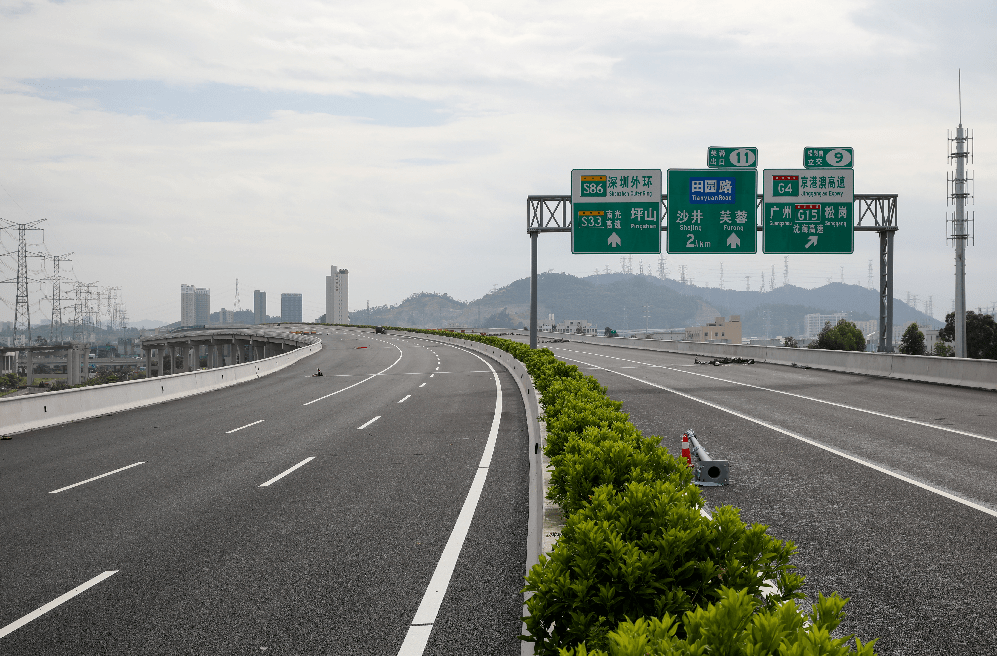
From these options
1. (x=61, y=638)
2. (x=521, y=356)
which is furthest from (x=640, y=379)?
(x=61, y=638)

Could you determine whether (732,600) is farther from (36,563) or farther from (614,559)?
(36,563)

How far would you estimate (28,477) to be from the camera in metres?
11.1

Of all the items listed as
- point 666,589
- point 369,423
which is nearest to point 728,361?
point 369,423

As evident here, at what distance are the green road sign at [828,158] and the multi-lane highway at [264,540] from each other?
21.7 m

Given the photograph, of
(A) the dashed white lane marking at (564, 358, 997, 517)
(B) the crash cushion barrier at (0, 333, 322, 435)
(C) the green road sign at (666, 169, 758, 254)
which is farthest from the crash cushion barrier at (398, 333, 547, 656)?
(B) the crash cushion barrier at (0, 333, 322, 435)

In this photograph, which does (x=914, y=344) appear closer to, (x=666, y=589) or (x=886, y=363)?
(x=886, y=363)

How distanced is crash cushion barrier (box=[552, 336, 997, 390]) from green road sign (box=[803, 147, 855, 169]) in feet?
26.4

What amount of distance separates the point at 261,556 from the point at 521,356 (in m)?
25.5

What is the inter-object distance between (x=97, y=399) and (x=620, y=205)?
21078mm

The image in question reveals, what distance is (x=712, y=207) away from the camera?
3011 cm

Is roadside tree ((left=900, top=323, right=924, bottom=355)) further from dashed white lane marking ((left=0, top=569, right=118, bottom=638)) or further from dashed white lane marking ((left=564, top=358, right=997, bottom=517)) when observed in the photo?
dashed white lane marking ((left=0, top=569, right=118, bottom=638))

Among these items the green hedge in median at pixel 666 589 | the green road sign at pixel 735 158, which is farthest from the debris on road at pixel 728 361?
the green hedge in median at pixel 666 589

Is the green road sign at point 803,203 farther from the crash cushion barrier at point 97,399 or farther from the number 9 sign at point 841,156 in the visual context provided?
the crash cushion barrier at point 97,399

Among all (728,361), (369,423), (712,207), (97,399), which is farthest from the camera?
(728,361)
